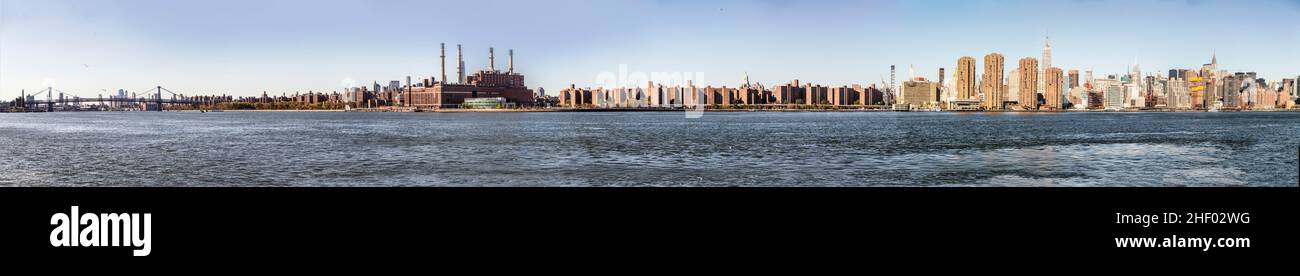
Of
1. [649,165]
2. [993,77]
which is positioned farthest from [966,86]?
[649,165]

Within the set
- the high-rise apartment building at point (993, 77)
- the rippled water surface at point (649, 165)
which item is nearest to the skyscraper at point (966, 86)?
the high-rise apartment building at point (993, 77)

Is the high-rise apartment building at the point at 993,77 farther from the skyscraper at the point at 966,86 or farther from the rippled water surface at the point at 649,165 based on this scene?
the rippled water surface at the point at 649,165

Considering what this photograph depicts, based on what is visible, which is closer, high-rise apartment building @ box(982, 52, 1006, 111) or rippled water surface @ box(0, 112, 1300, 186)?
rippled water surface @ box(0, 112, 1300, 186)

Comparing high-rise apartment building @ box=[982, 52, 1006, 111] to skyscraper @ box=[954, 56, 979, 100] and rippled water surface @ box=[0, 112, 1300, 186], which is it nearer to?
skyscraper @ box=[954, 56, 979, 100]

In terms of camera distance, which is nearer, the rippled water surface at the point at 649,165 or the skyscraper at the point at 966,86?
the rippled water surface at the point at 649,165

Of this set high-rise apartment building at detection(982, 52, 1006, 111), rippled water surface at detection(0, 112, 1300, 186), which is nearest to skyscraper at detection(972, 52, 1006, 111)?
high-rise apartment building at detection(982, 52, 1006, 111)

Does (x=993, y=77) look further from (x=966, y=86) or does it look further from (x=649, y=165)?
(x=649, y=165)

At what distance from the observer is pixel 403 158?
31344 millimetres

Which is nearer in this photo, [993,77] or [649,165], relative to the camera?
[649,165]

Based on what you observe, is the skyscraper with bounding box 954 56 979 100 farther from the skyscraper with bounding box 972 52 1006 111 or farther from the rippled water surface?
the rippled water surface

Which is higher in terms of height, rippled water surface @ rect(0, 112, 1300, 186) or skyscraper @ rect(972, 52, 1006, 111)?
skyscraper @ rect(972, 52, 1006, 111)
